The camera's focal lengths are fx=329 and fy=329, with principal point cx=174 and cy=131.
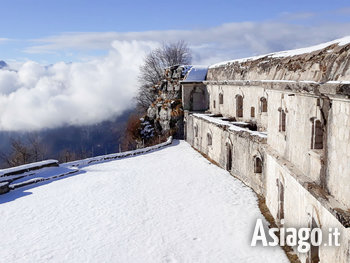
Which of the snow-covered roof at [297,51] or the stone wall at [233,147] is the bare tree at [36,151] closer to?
the stone wall at [233,147]

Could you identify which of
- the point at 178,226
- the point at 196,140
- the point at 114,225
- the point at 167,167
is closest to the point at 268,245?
the point at 178,226

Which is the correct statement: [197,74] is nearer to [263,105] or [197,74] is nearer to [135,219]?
[263,105]

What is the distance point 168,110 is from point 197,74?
12.8 feet

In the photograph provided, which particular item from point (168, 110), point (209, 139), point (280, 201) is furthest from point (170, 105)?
point (280, 201)

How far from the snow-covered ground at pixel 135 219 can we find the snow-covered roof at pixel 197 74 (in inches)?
388

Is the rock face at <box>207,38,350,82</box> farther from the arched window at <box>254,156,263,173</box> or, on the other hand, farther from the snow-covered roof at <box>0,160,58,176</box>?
the snow-covered roof at <box>0,160,58,176</box>

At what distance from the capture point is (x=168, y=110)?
27375mm

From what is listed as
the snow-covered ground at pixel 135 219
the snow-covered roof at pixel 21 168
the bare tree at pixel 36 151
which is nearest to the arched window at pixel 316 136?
the snow-covered ground at pixel 135 219

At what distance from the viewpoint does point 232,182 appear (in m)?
14.8

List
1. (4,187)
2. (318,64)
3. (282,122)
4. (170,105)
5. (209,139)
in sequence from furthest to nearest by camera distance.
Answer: (170,105)
(209,139)
(4,187)
(282,122)
(318,64)

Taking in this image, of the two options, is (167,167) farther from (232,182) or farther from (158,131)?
(158,131)

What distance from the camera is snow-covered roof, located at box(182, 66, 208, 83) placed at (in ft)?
84.1

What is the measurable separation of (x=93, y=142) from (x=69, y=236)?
81825 mm

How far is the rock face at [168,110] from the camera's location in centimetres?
2702
